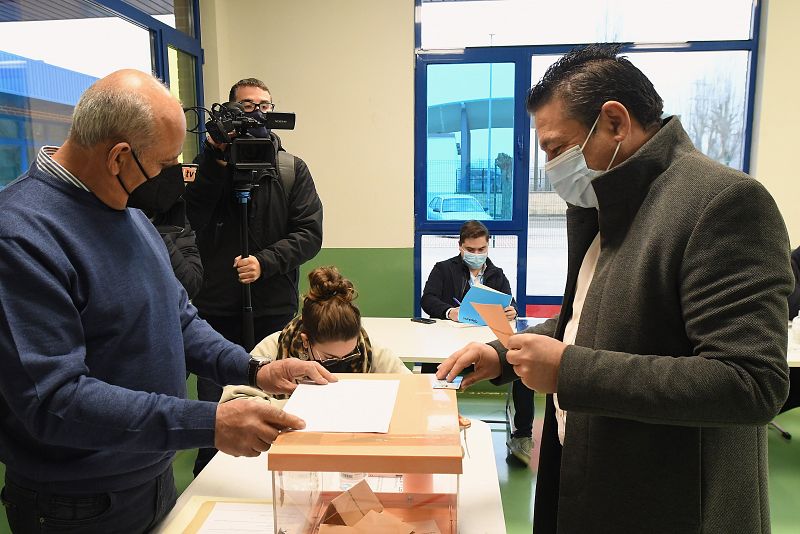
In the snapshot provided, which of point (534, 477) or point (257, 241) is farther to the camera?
point (534, 477)

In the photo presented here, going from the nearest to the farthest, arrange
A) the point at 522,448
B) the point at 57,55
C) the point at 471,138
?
the point at 57,55, the point at 522,448, the point at 471,138

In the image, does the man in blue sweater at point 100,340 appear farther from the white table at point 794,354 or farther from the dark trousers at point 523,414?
the white table at point 794,354

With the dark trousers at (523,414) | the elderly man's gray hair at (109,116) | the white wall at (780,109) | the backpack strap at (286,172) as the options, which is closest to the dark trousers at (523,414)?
the dark trousers at (523,414)

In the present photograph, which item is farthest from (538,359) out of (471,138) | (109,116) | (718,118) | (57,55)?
(718,118)

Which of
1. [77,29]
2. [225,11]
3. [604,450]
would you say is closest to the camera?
[604,450]

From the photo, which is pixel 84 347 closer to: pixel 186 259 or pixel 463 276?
pixel 186 259

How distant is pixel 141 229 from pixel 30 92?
5.55 ft

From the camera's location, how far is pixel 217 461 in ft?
5.16

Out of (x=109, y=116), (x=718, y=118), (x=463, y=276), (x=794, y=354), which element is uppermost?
(x=718, y=118)

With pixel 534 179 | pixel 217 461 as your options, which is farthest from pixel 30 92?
pixel 534 179

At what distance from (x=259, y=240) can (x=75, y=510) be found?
5.54 feet

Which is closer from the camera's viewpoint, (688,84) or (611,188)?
(611,188)

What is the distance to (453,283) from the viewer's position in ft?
12.4

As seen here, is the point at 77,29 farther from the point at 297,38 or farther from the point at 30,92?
the point at 297,38
